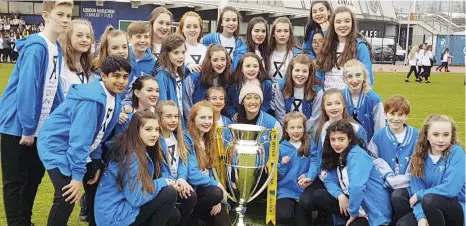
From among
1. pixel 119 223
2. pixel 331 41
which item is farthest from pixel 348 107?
pixel 119 223

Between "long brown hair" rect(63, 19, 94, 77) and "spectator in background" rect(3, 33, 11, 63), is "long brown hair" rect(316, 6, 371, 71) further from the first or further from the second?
"spectator in background" rect(3, 33, 11, 63)

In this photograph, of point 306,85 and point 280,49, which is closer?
point 306,85

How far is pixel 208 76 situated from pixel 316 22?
4.18 ft

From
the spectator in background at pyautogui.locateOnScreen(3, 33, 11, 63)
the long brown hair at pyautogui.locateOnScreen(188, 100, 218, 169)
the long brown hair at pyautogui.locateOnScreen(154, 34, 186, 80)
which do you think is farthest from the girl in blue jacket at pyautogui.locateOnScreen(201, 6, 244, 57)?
the spectator in background at pyautogui.locateOnScreen(3, 33, 11, 63)

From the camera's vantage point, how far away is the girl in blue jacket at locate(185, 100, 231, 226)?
3.82 meters

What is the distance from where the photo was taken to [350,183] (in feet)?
12.0

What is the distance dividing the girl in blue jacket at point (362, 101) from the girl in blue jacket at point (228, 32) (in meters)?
1.26

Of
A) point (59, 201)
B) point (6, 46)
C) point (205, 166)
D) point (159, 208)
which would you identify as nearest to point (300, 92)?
point (205, 166)

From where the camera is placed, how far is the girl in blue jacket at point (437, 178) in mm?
3453

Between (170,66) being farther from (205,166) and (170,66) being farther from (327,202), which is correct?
(327,202)

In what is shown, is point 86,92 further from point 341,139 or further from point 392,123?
point 392,123

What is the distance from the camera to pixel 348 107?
4359mm

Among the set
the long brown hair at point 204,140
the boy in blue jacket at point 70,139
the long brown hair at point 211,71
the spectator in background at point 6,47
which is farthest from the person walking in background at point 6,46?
the boy in blue jacket at point 70,139

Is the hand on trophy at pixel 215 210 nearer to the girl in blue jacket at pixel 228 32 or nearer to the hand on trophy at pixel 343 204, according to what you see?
the hand on trophy at pixel 343 204
